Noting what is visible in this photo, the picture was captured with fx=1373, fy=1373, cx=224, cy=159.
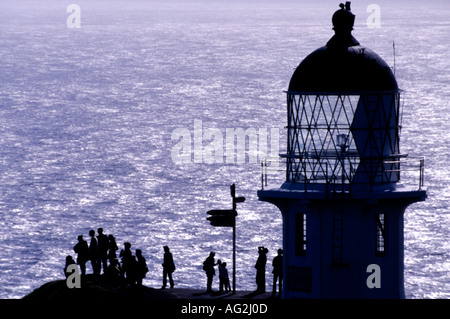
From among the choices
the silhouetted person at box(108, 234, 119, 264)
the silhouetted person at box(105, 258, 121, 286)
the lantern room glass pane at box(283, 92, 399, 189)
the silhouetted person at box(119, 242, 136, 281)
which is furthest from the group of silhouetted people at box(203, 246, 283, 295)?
the lantern room glass pane at box(283, 92, 399, 189)

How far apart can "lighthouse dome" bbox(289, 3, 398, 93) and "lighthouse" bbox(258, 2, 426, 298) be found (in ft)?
0.09

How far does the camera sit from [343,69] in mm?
37125

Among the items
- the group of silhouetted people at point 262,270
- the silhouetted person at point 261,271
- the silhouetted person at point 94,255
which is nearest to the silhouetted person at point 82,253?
the silhouetted person at point 94,255

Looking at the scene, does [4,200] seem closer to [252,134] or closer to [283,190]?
[252,134]

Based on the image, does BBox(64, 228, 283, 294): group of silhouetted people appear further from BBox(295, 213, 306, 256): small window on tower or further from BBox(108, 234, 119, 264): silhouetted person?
BBox(295, 213, 306, 256): small window on tower

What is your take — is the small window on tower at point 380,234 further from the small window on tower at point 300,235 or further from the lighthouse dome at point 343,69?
the lighthouse dome at point 343,69

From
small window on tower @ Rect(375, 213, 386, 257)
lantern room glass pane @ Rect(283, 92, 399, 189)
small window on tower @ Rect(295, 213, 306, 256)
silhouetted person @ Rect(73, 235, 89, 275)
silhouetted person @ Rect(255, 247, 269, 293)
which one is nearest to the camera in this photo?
lantern room glass pane @ Rect(283, 92, 399, 189)

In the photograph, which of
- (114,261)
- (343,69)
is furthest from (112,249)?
(343,69)

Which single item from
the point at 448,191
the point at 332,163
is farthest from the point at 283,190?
the point at 448,191

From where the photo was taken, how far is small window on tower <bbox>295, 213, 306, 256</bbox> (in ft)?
124

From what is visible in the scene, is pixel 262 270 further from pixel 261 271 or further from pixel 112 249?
pixel 112 249

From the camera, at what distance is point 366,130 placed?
37.5 meters

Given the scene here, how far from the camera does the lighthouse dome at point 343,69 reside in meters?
37.0
